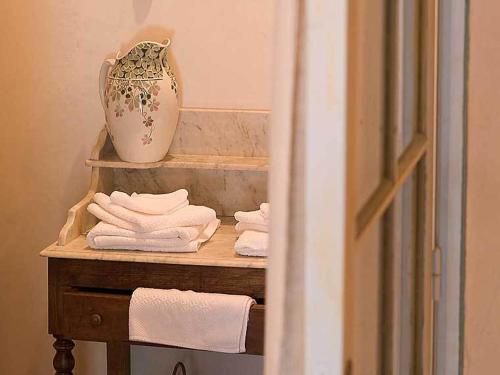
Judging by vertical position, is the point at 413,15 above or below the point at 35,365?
above

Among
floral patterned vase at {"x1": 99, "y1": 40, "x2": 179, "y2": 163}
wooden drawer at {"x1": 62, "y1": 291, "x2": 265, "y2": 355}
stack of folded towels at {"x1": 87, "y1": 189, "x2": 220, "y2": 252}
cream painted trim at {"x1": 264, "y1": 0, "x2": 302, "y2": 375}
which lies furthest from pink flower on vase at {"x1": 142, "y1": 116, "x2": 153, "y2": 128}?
cream painted trim at {"x1": 264, "y1": 0, "x2": 302, "y2": 375}

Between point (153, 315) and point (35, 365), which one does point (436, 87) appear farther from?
point (35, 365)

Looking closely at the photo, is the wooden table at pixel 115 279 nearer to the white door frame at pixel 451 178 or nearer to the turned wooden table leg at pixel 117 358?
the turned wooden table leg at pixel 117 358

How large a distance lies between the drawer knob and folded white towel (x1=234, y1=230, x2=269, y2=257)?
13.4 inches

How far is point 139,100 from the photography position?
2410 millimetres

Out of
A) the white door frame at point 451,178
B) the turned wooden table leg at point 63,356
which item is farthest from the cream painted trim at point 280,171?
the turned wooden table leg at point 63,356

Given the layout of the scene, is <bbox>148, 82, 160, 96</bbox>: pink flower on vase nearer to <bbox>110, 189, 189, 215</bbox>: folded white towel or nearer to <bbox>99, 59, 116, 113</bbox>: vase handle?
<bbox>99, 59, 116, 113</bbox>: vase handle

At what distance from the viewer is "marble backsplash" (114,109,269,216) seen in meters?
2.59

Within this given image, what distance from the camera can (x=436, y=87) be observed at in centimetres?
143

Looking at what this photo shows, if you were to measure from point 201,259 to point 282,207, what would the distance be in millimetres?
1389

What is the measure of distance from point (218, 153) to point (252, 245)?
0.48m

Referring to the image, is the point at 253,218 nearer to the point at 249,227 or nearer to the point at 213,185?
the point at 249,227

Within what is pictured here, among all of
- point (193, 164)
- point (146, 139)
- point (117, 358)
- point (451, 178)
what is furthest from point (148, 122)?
point (451, 178)

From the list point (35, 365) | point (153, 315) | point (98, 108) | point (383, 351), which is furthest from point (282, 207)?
point (35, 365)
